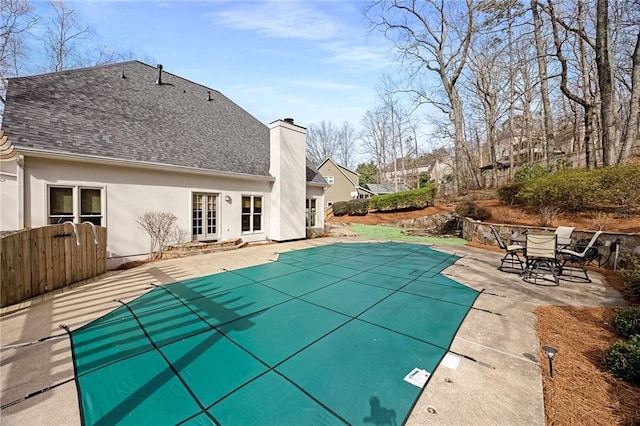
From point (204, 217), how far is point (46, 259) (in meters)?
4.77

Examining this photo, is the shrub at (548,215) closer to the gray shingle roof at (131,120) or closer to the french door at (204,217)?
the gray shingle roof at (131,120)

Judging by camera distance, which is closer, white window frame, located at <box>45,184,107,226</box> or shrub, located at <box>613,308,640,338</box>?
shrub, located at <box>613,308,640,338</box>

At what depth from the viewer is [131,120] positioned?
857 centimetres

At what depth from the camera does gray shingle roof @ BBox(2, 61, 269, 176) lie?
6.64m

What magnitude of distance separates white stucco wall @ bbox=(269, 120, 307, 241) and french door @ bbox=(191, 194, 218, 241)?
261cm

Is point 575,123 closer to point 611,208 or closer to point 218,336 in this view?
point 611,208

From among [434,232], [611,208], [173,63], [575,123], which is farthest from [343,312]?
[575,123]

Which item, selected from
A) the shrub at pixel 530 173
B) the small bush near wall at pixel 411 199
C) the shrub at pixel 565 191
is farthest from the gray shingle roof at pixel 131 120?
the shrub at pixel 530 173

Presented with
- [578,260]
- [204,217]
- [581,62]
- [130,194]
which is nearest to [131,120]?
[130,194]

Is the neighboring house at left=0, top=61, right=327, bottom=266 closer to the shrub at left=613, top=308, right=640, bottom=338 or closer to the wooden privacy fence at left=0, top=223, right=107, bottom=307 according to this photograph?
the wooden privacy fence at left=0, top=223, right=107, bottom=307

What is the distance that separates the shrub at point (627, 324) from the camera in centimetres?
304

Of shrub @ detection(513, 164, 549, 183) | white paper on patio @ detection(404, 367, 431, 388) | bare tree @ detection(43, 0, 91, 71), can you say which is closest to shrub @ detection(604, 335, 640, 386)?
white paper on patio @ detection(404, 367, 431, 388)

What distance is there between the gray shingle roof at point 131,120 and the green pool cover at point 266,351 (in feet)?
16.7

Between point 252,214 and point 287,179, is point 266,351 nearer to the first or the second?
point 252,214
